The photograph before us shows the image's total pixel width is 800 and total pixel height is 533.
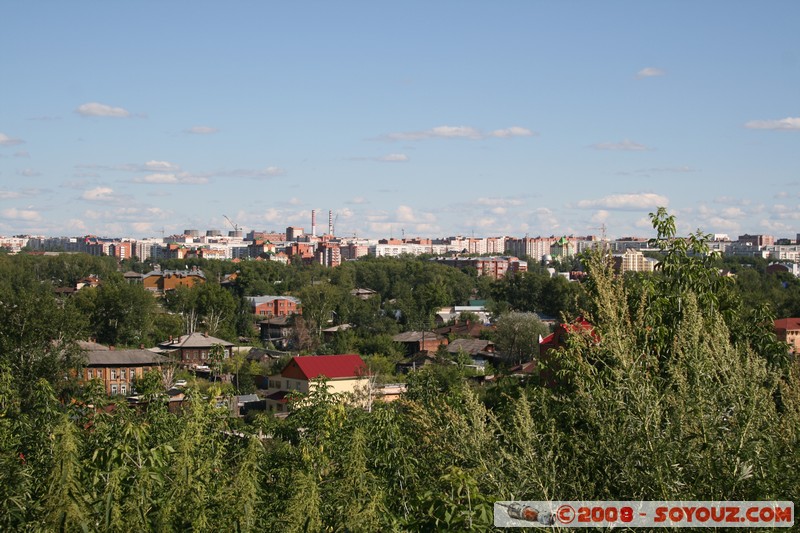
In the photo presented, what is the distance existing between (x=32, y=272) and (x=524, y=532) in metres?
61.6

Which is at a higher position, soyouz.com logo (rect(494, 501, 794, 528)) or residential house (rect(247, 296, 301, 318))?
soyouz.com logo (rect(494, 501, 794, 528))

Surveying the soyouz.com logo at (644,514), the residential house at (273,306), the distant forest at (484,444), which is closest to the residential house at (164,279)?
the residential house at (273,306)

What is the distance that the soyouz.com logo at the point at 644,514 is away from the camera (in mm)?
2684

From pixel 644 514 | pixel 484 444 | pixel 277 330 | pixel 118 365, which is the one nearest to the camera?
pixel 644 514

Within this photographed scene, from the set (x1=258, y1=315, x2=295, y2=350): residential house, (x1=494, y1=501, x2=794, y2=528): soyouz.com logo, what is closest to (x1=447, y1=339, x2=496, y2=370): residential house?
(x1=258, y1=315, x2=295, y2=350): residential house

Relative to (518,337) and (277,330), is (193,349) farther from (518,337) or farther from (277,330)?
(518,337)

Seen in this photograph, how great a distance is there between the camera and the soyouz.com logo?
2.68 metres

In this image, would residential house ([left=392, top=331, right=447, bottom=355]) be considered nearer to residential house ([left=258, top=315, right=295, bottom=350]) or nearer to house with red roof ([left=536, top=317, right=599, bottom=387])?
residential house ([left=258, top=315, right=295, bottom=350])

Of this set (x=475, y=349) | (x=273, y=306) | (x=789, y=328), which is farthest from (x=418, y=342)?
(x=273, y=306)

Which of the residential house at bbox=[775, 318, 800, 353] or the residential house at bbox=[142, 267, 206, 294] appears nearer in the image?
the residential house at bbox=[775, 318, 800, 353]

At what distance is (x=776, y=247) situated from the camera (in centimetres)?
11569

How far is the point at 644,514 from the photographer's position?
2.77 metres

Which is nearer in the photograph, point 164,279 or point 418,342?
point 418,342

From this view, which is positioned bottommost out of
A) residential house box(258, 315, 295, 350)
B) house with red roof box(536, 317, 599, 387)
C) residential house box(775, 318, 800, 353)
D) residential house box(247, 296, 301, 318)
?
residential house box(258, 315, 295, 350)
